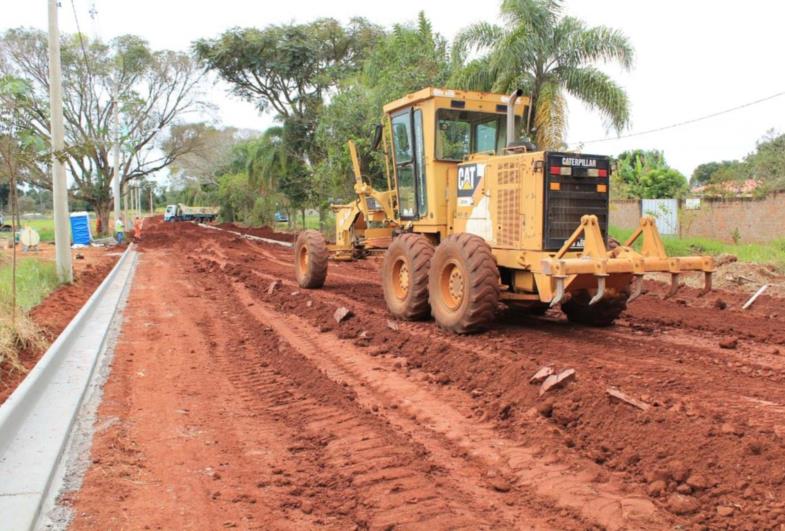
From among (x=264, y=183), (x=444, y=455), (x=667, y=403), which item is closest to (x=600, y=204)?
(x=667, y=403)

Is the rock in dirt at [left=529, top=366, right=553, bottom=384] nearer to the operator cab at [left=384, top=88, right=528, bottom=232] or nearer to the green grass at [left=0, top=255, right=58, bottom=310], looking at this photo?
the operator cab at [left=384, top=88, right=528, bottom=232]

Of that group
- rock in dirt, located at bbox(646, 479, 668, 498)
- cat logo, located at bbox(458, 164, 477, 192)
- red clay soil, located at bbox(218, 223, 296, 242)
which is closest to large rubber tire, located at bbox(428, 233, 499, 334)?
cat logo, located at bbox(458, 164, 477, 192)

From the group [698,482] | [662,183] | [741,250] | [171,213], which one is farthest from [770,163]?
[171,213]

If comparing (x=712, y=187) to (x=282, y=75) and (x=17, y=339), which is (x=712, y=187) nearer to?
(x=282, y=75)

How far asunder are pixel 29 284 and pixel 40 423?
8573 mm

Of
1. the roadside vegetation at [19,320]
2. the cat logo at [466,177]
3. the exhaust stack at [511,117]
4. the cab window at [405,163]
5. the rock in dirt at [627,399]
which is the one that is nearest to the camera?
the rock in dirt at [627,399]

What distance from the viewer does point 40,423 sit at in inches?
205

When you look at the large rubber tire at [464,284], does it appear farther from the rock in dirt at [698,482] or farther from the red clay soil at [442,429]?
the rock in dirt at [698,482]

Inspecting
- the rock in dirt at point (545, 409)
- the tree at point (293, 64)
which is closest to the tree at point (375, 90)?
the tree at point (293, 64)

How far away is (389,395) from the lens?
6.17 metres

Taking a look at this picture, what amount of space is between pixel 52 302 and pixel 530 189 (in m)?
8.66

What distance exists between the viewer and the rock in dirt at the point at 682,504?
3.77 meters

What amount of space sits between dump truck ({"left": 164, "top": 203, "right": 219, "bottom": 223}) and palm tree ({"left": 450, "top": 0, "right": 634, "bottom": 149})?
184 feet

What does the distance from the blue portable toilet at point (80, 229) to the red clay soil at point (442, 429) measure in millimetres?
22246
